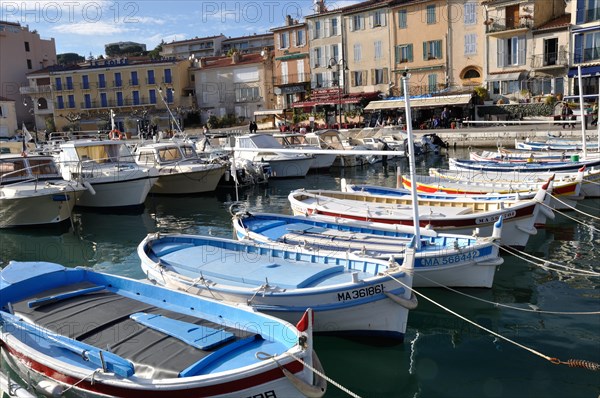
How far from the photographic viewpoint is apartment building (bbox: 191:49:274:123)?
2363 inches

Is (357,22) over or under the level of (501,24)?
over

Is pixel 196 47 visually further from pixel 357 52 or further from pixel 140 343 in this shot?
pixel 140 343

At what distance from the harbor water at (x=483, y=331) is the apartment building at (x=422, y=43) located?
31206mm

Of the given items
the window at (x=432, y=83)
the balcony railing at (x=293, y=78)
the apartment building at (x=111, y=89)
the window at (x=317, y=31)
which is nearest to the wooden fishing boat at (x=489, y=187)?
the window at (x=432, y=83)

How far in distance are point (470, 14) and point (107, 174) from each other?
35.0m

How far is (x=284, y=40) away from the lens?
5875cm

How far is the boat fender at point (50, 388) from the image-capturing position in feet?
22.9

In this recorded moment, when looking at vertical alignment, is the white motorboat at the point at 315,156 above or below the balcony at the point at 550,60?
below

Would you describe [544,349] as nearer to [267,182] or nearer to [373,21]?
[267,182]

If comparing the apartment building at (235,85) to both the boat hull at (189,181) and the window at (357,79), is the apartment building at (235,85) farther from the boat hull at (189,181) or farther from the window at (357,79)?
the boat hull at (189,181)

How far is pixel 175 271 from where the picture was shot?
11.1m

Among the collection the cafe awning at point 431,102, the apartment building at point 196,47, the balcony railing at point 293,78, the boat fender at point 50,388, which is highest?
the apartment building at point 196,47

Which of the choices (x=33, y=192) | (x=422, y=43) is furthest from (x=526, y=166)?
(x=422, y=43)

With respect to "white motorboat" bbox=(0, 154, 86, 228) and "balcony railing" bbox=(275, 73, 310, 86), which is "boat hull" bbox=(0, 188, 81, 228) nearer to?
"white motorboat" bbox=(0, 154, 86, 228)
